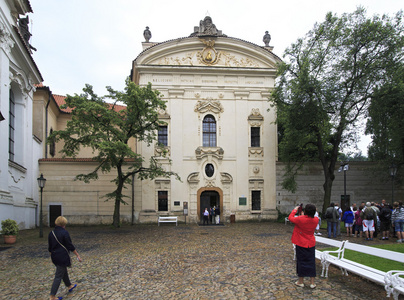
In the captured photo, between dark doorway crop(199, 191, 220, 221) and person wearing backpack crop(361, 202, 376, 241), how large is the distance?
13923 millimetres

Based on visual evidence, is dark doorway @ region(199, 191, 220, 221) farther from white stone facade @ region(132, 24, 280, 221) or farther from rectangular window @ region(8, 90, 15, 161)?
rectangular window @ region(8, 90, 15, 161)

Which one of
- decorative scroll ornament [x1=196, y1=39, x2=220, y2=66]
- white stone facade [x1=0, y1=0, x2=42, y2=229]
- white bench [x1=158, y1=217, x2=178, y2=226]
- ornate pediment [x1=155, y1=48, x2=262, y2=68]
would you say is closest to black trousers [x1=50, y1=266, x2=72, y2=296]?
white stone facade [x1=0, y1=0, x2=42, y2=229]

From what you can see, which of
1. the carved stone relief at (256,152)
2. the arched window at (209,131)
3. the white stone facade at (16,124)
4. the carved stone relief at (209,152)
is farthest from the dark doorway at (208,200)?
the white stone facade at (16,124)

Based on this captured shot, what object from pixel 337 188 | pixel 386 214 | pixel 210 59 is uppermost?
pixel 210 59

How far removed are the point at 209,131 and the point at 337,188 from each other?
11090mm

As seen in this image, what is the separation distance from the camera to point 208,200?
28.3 metres

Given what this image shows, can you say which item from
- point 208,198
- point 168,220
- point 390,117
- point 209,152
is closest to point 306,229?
point 390,117

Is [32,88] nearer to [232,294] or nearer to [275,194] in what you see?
[275,194]

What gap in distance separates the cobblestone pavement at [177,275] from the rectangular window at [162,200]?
13289mm

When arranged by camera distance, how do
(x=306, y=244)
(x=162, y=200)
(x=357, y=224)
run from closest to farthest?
(x=306, y=244)
(x=357, y=224)
(x=162, y=200)

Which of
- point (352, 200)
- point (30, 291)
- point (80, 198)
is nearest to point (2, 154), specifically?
point (80, 198)

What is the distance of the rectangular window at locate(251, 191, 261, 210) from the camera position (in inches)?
1117

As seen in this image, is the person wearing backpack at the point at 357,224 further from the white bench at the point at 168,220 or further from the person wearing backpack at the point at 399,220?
the white bench at the point at 168,220

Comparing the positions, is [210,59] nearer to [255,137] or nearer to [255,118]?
[255,118]
